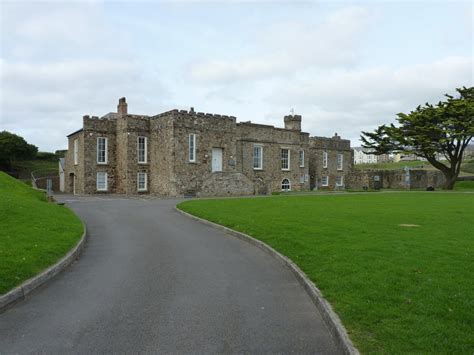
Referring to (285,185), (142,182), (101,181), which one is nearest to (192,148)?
(142,182)

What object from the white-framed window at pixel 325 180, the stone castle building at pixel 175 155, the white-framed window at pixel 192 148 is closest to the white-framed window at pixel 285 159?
the stone castle building at pixel 175 155

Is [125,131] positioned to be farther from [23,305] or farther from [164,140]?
Answer: [23,305]

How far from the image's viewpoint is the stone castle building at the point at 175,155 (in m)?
34.0

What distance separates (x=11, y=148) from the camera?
2122 inches

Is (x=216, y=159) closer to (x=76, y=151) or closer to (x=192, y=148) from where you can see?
(x=192, y=148)

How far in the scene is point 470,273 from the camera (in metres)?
7.67

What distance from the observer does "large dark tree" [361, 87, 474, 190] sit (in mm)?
38000

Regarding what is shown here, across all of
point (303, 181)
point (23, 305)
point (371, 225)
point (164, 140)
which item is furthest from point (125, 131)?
point (23, 305)

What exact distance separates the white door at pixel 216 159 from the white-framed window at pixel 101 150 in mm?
9572

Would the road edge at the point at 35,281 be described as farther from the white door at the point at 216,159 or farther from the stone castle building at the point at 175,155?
the white door at the point at 216,159

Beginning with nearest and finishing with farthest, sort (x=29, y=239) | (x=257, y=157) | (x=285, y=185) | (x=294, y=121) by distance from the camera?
(x=29, y=239), (x=257, y=157), (x=285, y=185), (x=294, y=121)

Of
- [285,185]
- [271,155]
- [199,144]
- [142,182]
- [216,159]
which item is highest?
[199,144]

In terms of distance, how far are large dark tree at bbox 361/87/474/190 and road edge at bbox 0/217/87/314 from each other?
3628cm

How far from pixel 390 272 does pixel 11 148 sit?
56.1 metres
